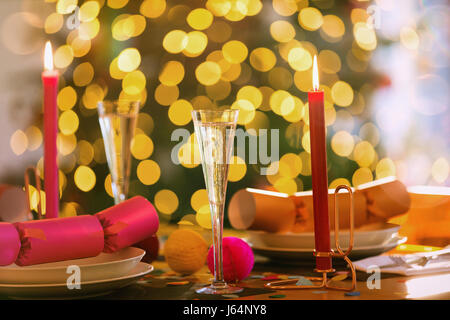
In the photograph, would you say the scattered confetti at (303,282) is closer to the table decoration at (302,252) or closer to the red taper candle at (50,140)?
the table decoration at (302,252)

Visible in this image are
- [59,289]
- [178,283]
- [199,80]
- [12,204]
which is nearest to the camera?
[59,289]

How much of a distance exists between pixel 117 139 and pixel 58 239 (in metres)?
0.23

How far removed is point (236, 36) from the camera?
79.7 inches

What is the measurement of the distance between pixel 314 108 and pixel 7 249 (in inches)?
12.7

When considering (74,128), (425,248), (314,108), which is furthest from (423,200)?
(74,128)

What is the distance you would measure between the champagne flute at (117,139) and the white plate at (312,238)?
0.18 metres

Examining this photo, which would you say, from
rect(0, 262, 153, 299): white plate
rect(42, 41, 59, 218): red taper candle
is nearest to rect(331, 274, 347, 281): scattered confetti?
rect(0, 262, 153, 299): white plate

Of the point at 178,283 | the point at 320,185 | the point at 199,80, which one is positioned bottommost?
the point at 178,283

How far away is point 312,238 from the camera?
772 millimetres

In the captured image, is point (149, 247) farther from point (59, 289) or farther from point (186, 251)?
point (59, 289)

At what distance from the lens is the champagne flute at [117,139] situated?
0.81m

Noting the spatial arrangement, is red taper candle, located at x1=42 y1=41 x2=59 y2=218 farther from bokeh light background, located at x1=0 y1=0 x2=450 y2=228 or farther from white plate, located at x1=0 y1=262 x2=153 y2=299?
bokeh light background, located at x1=0 y1=0 x2=450 y2=228

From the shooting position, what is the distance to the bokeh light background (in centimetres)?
199

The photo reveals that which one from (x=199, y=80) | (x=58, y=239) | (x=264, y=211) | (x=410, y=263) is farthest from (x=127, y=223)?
(x=199, y=80)
